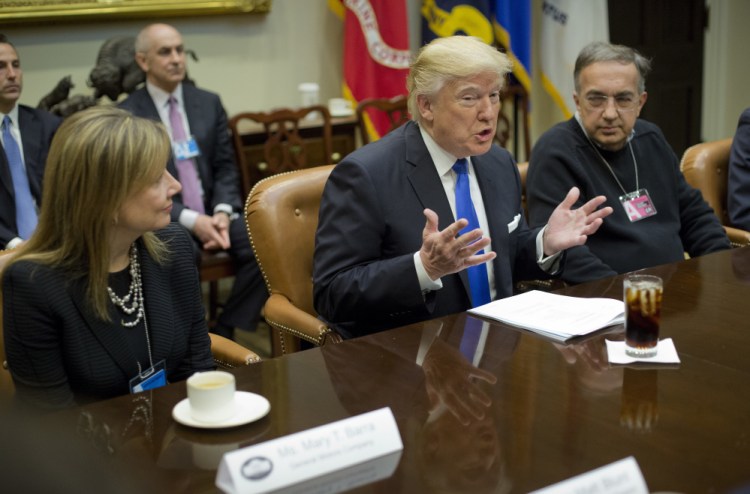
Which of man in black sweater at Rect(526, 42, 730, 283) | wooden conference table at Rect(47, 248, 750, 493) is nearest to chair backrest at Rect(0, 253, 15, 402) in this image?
wooden conference table at Rect(47, 248, 750, 493)

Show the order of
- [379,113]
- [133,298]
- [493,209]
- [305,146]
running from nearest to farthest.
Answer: [133,298] → [493,209] → [305,146] → [379,113]

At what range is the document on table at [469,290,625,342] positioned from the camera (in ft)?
6.66

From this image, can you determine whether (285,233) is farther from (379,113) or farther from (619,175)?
(379,113)

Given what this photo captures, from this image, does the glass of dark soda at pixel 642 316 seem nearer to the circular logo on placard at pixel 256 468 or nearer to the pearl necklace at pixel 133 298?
the circular logo on placard at pixel 256 468

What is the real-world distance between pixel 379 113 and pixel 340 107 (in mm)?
220

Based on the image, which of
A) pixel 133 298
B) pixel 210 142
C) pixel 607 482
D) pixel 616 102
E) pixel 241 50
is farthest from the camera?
pixel 241 50

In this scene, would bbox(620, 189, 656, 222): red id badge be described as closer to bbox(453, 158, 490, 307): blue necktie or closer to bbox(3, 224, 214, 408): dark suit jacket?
bbox(453, 158, 490, 307): blue necktie

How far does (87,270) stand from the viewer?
197 centimetres

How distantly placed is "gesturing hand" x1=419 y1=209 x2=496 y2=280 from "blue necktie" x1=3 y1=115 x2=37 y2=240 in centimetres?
227

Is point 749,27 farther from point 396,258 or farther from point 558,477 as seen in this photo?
point 558,477

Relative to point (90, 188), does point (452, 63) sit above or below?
above

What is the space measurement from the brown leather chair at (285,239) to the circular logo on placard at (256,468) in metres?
1.31

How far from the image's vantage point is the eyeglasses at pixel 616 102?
3.10 meters

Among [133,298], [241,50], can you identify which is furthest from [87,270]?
[241,50]
